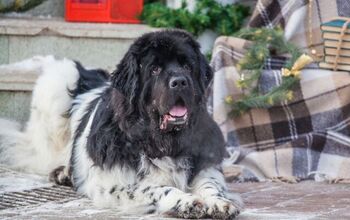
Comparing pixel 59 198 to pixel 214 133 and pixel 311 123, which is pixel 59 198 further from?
pixel 311 123

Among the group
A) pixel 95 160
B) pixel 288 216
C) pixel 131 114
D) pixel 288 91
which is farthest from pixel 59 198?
pixel 288 91

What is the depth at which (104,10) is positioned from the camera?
8078 mm

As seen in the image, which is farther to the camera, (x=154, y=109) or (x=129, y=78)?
(x=129, y=78)

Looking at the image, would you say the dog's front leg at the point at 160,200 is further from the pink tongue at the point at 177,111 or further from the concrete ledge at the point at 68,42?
the concrete ledge at the point at 68,42

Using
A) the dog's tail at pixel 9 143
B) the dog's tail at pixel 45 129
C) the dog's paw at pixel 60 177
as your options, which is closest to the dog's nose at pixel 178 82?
the dog's paw at pixel 60 177

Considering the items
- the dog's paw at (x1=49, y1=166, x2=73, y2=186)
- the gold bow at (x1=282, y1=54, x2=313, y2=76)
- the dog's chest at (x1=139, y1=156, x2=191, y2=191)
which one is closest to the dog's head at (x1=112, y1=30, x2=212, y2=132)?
the dog's chest at (x1=139, y1=156, x2=191, y2=191)

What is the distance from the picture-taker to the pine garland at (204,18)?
7.60m

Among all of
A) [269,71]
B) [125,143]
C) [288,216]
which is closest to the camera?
[288,216]

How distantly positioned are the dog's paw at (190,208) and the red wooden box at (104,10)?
3613mm

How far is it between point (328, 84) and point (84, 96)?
178cm

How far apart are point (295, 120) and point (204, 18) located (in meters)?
1.25

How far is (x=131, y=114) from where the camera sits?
5.05 metres

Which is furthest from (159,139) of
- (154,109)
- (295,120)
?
(295,120)

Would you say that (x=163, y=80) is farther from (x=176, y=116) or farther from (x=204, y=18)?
(x=204, y=18)
